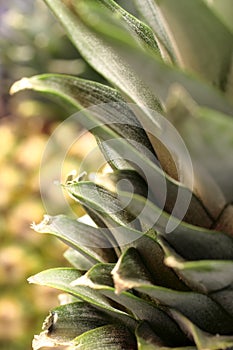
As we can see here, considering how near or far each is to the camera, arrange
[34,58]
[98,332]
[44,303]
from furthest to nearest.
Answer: [34,58], [44,303], [98,332]

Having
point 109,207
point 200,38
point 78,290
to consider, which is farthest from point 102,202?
point 200,38

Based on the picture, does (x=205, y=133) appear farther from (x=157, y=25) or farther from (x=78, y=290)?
(x=78, y=290)

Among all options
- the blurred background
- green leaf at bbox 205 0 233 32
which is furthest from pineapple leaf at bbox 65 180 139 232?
the blurred background

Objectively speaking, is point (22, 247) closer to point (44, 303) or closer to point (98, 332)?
point (44, 303)

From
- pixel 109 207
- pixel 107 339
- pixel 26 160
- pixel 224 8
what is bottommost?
pixel 26 160

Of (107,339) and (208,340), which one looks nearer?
(208,340)

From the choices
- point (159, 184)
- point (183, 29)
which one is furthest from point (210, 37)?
point (159, 184)

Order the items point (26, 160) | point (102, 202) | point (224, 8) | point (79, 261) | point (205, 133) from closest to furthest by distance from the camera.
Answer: point (205, 133) < point (224, 8) < point (102, 202) < point (79, 261) < point (26, 160)
